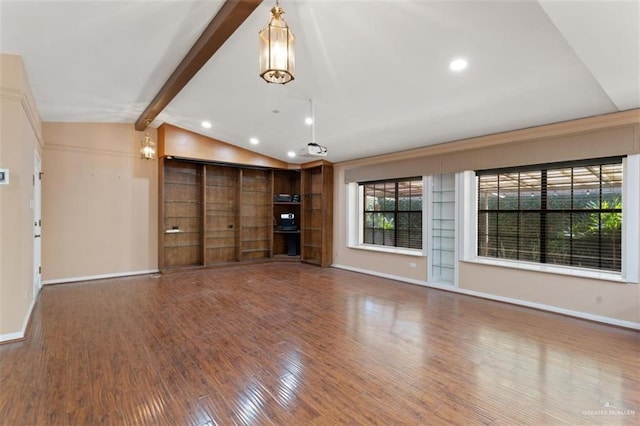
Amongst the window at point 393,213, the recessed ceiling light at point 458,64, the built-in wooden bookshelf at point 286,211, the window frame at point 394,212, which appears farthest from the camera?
the built-in wooden bookshelf at point 286,211

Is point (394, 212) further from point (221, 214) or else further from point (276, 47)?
point (276, 47)

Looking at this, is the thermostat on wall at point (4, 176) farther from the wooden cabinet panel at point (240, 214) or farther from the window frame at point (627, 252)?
the window frame at point (627, 252)

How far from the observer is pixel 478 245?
5.21m

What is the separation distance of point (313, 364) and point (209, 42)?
326 cm

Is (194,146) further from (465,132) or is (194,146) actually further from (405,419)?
(405,419)

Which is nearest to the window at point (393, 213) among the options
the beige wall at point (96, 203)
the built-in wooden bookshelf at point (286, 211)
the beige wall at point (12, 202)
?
the built-in wooden bookshelf at point (286, 211)

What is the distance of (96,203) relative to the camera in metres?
6.00

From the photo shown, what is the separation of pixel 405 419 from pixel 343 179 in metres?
5.76

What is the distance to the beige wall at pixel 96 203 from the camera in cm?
560

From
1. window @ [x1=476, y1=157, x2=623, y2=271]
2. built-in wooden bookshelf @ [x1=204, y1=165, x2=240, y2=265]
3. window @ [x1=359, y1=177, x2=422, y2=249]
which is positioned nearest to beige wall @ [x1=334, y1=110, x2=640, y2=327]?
window @ [x1=476, y1=157, x2=623, y2=271]

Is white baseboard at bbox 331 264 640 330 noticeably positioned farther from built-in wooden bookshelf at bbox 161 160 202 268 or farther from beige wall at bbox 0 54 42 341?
beige wall at bbox 0 54 42 341

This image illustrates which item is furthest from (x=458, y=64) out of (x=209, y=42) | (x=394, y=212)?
(x=394, y=212)

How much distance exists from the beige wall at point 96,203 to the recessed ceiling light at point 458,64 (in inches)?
237

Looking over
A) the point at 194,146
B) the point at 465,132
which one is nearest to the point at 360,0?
the point at 465,132
